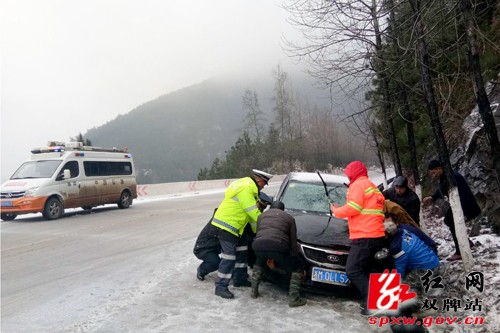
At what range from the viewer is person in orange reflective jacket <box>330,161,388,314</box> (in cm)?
435

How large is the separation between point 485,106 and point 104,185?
15.5 metres

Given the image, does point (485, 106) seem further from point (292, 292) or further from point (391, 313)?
point (292, 292)

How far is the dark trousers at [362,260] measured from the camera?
4348 mm

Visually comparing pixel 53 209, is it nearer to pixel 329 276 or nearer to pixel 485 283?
pixel 329 276

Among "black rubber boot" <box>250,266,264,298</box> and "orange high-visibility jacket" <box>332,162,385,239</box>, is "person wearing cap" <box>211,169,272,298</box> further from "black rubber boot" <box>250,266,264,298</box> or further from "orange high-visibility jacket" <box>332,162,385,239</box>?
"orange high-visibility jacket" <box>332,162,385,239</box>

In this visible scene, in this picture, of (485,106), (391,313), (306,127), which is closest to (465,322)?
(391,313)

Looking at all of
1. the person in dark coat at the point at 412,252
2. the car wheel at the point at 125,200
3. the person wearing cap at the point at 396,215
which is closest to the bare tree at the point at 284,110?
the car wheel at the point at 125,200

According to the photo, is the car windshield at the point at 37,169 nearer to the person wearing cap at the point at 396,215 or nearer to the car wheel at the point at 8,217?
the car wheel at the point at 8,217

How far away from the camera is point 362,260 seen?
14.4ft

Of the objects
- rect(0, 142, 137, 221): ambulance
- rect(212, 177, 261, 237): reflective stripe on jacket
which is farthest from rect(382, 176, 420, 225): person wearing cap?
rect(0, 142, 137, 221): ambulance

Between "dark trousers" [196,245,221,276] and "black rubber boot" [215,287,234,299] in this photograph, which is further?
"dark trousers" [196,245,221,276]

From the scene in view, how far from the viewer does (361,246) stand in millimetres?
4371

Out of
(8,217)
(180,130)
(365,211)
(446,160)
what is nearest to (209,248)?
(365,211)

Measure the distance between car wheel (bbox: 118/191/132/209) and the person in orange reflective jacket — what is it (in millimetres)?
15586
